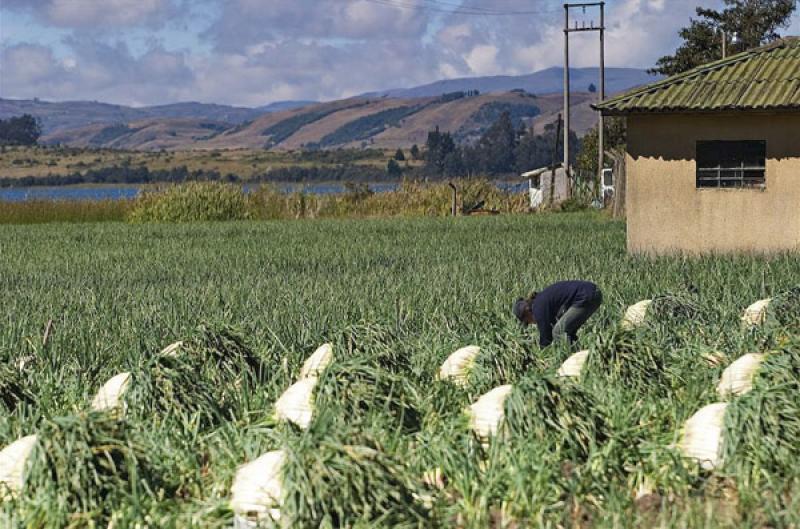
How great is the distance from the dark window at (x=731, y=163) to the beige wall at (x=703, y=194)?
→ 0.12 metres

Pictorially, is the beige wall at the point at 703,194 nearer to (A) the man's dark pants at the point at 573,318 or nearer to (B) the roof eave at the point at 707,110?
(B) the roof eave at the point at 707,110

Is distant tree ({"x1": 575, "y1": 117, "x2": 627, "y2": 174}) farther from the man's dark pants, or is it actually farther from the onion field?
the man's dark pants

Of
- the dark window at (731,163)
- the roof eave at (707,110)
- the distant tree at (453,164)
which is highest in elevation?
the roof eave at (707,110)

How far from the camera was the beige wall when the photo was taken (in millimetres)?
19750

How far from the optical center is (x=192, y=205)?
3938cm

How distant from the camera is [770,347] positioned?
898cm

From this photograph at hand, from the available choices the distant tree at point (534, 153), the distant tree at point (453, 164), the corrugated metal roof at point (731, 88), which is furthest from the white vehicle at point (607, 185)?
the distant tree at point (534, 153)

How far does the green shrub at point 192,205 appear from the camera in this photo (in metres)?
39.2

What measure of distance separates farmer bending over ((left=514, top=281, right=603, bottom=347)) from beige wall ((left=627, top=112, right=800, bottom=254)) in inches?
441

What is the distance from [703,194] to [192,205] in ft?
71.9

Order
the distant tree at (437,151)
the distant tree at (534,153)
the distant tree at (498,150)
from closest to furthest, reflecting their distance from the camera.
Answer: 1. the distant tree at (437,151)
2. the distant tree at (534,153)
3. the distant tree at (498,150)

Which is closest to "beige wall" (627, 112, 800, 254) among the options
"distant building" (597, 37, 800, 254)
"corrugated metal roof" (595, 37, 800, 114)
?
"distant building" (597, 37, 800, 254)

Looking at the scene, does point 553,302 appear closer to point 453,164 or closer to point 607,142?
point 607,142

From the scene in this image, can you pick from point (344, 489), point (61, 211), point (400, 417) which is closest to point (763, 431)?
point (400, 417)
